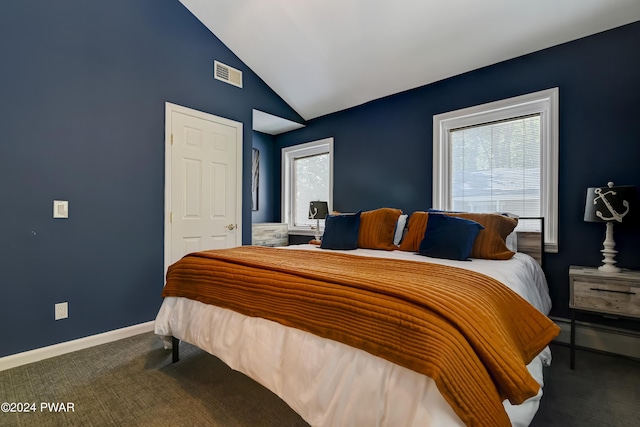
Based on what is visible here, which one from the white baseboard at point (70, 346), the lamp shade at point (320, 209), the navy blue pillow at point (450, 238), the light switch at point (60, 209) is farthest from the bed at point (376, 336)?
the lamp shade at point (320, 209)

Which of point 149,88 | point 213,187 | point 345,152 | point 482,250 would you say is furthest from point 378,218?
point 149,88

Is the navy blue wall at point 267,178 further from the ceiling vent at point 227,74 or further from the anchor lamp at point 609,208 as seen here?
the anchor lamp at point 609,208

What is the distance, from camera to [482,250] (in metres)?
2.29

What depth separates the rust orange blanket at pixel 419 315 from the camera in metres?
0.92

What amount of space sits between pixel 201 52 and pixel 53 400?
10.3 feet

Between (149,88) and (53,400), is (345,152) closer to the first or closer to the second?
(149,88)

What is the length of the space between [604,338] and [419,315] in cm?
238

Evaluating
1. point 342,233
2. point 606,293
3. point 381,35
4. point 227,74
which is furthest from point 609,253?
point 227,74

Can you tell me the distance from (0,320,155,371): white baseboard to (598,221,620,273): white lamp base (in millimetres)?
3735

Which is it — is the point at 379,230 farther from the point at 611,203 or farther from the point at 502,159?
the point at 611,203

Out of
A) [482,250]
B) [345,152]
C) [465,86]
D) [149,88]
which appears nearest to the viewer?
[482,250]

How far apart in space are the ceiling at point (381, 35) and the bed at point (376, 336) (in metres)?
1.97

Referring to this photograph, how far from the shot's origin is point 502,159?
2.94 meters

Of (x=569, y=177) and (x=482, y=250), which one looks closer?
(x=482, y=250)
